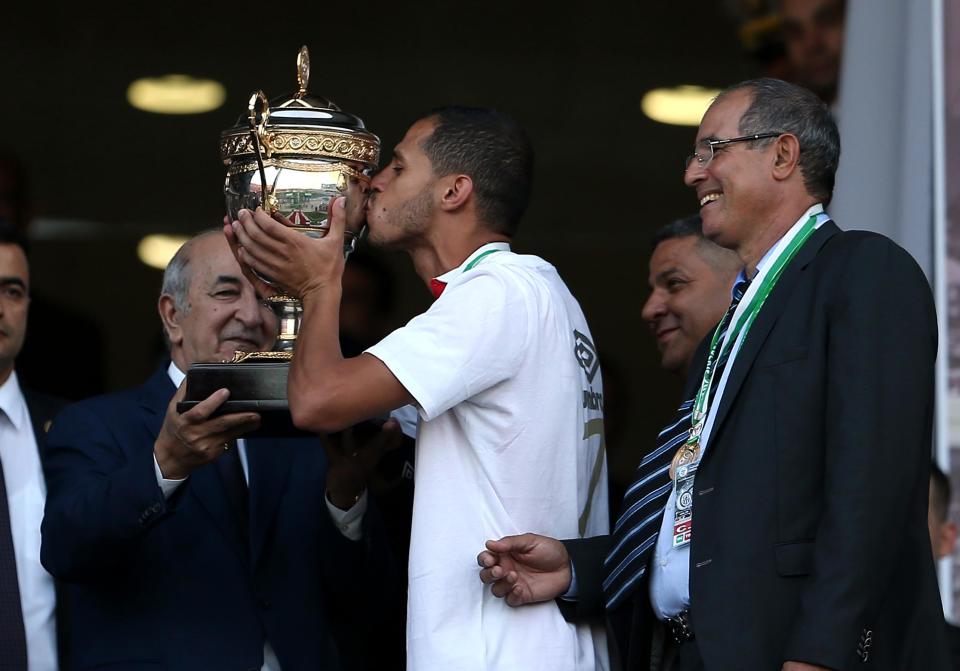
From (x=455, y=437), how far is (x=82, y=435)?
957 millimetres

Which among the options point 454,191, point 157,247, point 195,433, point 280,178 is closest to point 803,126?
point 454,191

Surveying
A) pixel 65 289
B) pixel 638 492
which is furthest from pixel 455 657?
pixel 65 289

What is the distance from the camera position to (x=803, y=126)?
123 inches

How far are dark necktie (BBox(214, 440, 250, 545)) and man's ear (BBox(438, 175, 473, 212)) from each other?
75 cm

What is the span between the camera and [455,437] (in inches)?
126

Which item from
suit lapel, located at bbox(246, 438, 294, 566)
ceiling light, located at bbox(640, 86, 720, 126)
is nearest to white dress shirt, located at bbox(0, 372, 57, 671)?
suit lapel, located at bbox(246, 438, 294, 566)

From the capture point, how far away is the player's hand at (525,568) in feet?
10.1

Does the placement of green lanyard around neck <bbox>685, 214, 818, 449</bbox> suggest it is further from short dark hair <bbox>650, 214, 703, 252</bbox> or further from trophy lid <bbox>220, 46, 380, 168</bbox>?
short dark hair <bbox>650, 214, 703, 252</bbox>

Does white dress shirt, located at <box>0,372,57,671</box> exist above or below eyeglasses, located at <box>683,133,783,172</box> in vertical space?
below

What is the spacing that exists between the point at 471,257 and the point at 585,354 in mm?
300

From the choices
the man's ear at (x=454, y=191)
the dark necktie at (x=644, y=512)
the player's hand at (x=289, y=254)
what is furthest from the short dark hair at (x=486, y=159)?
the dark necktie at (x=644, y=512)

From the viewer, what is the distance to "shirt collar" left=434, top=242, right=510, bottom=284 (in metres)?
3.35

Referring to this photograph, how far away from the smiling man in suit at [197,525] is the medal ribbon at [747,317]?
2.80 feet

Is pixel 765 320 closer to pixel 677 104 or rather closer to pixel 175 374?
pixel 175 374
